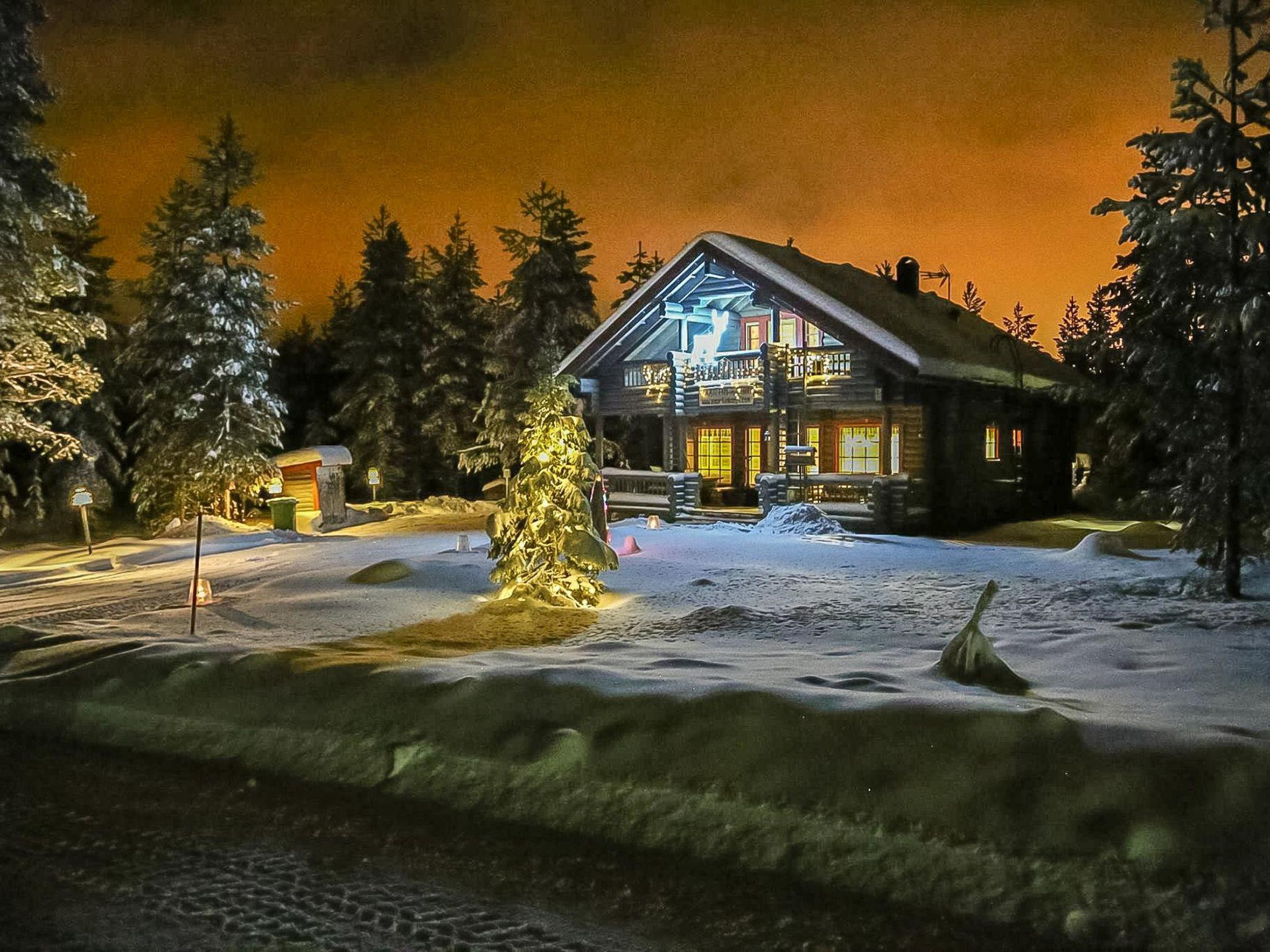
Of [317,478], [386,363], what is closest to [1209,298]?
[317,478]

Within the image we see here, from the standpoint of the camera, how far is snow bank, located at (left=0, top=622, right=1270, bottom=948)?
441 centimetres

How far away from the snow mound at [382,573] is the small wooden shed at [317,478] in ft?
44.3

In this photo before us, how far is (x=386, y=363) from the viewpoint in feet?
125

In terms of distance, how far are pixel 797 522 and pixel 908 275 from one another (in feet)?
38.0

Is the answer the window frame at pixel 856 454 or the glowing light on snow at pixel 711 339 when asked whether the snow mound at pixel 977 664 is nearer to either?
the window frame at pixel 856 454

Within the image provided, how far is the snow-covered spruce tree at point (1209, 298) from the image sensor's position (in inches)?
437

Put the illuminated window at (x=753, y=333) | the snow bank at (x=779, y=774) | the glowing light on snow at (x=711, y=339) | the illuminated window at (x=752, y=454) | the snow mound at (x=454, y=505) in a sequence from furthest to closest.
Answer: the snow mound at (x=454, y=505) → the illuminated window at (x=752, y=454) → the glowing light on snow at (x=711, y=339) → the illuminated window at (x=753, y=333) → the snow bank at (x=779, y=774)

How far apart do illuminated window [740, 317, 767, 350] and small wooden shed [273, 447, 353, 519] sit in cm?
1255

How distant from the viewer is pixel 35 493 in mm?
32438

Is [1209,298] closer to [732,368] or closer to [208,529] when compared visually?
[732,368]

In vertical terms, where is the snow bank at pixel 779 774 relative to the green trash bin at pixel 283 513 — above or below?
below

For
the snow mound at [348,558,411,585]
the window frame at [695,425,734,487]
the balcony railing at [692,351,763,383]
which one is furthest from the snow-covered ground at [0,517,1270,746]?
the window frame at [695,425,734,487]

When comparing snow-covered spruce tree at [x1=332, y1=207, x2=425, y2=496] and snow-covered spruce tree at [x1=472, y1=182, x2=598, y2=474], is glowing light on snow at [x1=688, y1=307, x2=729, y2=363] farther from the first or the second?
snow-covered spruce tree at [x1=332, y1=207, x2=425, y2=496]

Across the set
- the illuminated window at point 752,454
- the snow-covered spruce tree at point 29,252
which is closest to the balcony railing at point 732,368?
the illuminated window at point 752,454
